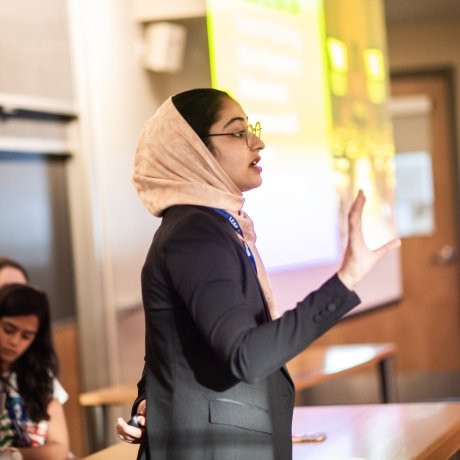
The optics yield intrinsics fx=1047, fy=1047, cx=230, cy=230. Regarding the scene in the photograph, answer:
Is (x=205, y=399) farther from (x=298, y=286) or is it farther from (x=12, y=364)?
(x=298, y=286)

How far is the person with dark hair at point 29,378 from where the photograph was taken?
9.12ft

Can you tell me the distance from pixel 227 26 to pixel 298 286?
1.33 m

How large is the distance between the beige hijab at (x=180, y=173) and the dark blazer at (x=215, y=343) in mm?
28

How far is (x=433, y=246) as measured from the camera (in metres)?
7.84

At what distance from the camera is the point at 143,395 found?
201 centimetres

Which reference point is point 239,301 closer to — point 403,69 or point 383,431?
point 383,431

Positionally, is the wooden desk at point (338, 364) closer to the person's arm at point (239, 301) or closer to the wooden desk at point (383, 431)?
the wooden desk at point (383, 431)

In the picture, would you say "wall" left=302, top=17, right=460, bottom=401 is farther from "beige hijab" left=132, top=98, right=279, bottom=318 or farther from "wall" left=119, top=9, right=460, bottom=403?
"beige hijab" left=132, top=98, right=279, bottom=318

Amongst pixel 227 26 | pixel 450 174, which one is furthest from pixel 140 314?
pixel 450 174

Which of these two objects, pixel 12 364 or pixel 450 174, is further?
pixel 450 174

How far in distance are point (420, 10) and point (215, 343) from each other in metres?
6.27

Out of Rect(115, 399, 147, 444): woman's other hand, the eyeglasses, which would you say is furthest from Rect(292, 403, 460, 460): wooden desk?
the eyeglasses

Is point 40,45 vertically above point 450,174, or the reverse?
point 40,45

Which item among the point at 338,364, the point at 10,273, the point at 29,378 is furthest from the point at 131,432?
the point at 338,364
